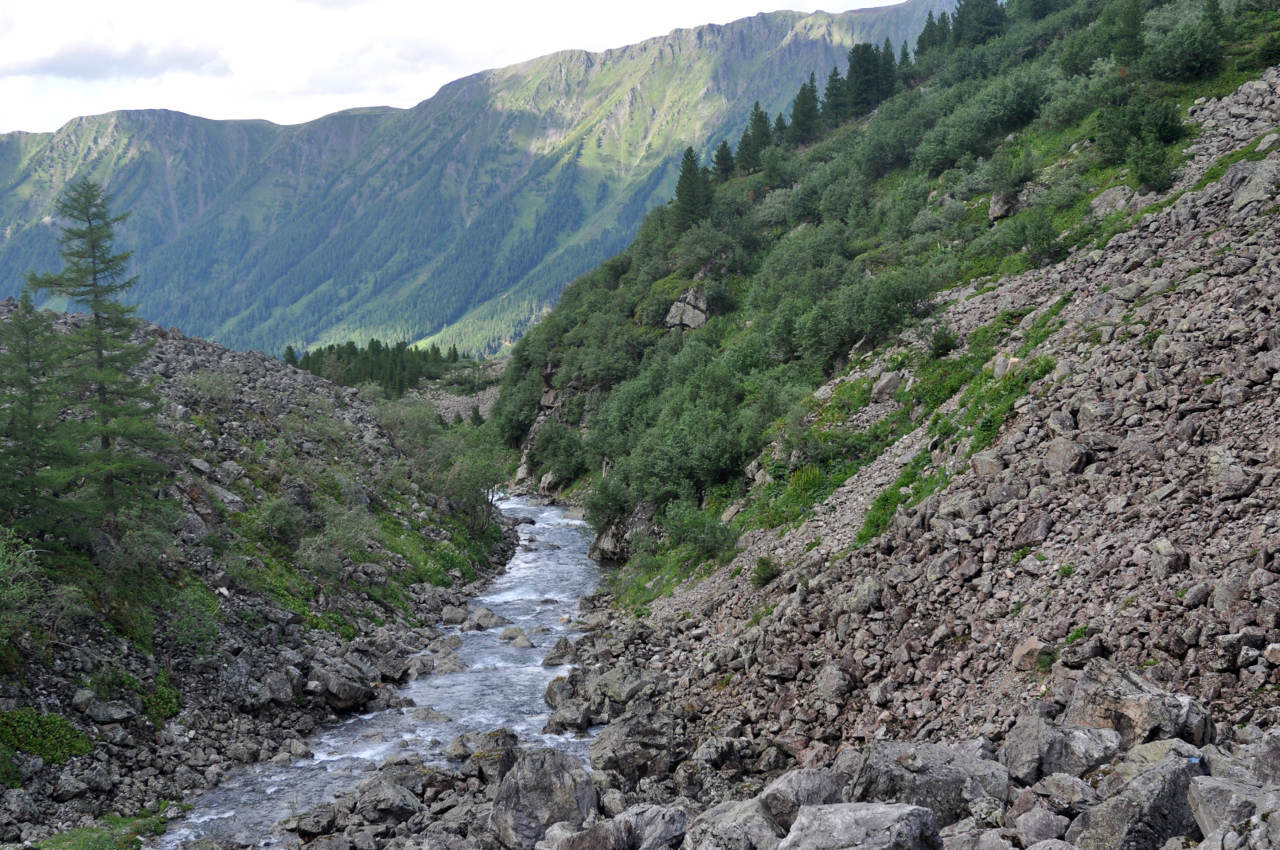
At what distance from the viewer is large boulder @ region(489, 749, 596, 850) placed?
20.7 m

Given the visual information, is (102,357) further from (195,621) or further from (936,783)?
(936,783)

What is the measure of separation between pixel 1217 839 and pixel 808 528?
78.7ft

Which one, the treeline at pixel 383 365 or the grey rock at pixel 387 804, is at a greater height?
the treeline at pixel 383 365

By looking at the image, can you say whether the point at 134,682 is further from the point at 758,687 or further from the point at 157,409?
the point at 758,687

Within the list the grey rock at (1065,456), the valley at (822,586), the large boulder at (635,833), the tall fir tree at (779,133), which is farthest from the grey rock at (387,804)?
the tall fir tree at (779,133)

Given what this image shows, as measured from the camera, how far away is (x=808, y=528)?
35.2 meters

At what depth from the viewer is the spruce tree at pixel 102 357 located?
32875 millimetres

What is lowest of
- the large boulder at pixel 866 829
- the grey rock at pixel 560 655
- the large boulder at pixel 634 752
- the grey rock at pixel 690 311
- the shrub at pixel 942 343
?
the grey rock at pixel 560 655

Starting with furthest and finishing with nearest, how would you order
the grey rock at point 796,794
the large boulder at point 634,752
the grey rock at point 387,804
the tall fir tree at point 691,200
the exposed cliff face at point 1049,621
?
1. the tall fir tree at point 691,200
2. the large boulder at point 634,752
3. the grey rock at point 387,804
4. the grey rock at point 796,794
5. the exposed cliff face at point 1049,621

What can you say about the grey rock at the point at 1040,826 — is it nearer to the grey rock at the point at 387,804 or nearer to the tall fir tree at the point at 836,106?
the grey rock at the point at 387,804

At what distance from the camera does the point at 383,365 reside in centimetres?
17150

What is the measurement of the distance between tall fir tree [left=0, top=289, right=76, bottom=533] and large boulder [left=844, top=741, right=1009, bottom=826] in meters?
30.4

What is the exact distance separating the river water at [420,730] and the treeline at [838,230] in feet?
35.3

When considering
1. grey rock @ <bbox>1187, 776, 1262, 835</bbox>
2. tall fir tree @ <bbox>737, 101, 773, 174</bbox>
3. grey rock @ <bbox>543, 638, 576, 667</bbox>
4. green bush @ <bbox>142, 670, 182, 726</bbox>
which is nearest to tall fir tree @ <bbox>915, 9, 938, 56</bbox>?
tall fir tree @ <bbox>737, 101, 773, 174</bbox>
